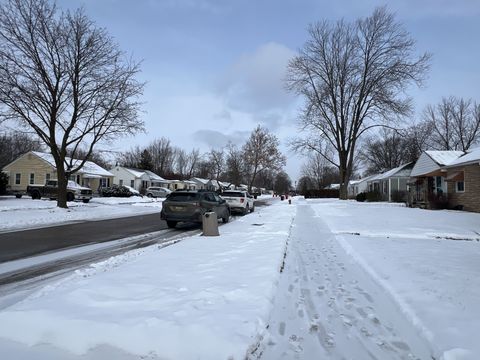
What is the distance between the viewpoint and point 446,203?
2609 cm

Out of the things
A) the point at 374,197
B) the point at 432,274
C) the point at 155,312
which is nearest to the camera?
the point at 155,312

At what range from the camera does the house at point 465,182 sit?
74.9ft

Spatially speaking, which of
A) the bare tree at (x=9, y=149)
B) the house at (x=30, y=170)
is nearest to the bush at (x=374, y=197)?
the house at (x=30, y=170)

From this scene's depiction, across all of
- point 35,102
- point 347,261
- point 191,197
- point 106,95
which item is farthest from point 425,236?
point 35,102

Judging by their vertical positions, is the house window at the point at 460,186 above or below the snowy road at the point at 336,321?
above

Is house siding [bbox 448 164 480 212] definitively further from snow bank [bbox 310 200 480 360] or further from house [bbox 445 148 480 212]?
snow bank [bbox 310 200 480 360]

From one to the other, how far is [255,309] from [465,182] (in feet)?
76.5

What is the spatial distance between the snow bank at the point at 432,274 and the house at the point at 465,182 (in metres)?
8.71

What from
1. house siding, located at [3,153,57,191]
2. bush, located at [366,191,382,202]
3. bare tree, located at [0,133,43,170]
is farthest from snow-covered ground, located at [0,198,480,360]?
bare tree, located at [0,133,43,170]

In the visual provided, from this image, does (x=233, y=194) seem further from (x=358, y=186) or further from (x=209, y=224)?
(x=358, y=186)

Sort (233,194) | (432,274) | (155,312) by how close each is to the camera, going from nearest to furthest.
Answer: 1. (155,312)
2. (432,274)
3. (233,194)

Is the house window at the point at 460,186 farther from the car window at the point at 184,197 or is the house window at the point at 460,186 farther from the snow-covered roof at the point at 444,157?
the car window at the point at 184,197

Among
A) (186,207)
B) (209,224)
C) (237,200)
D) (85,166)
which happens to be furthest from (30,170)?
(209,224)

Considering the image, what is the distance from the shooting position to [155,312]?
4.82 m
